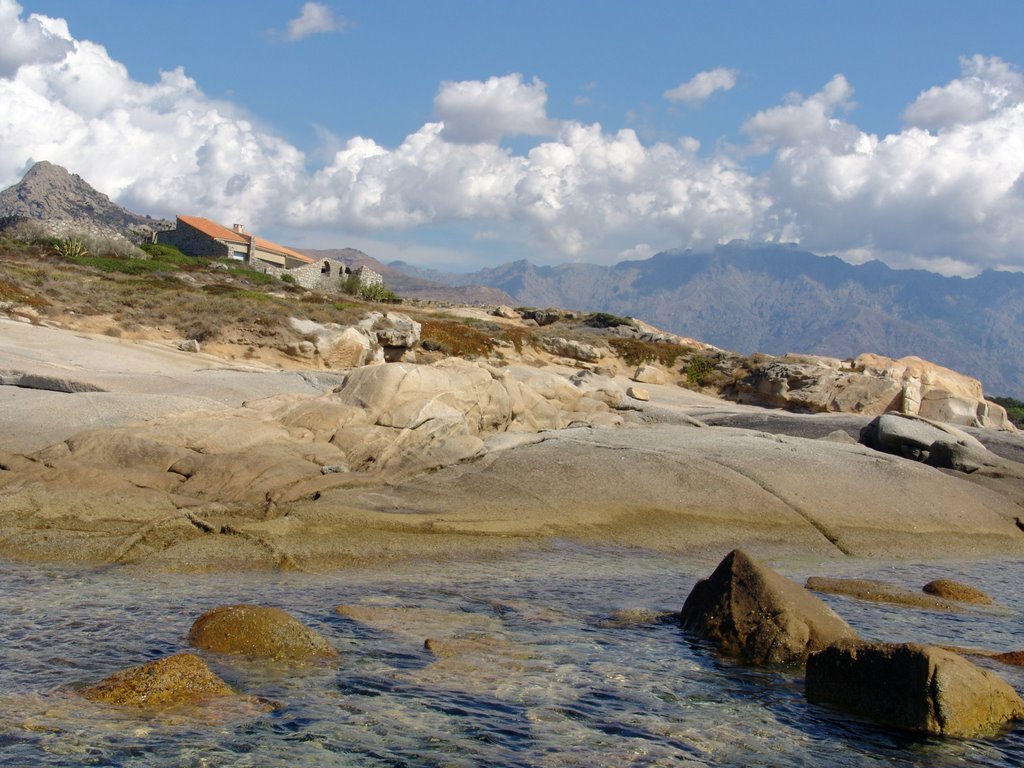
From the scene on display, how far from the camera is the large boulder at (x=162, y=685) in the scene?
607cm

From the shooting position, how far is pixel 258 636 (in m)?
7.28

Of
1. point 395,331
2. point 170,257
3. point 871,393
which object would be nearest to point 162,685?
Result: point 395,331

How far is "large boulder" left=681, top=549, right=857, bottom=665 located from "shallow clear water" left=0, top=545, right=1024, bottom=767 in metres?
0.28

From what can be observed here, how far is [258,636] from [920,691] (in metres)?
4.89

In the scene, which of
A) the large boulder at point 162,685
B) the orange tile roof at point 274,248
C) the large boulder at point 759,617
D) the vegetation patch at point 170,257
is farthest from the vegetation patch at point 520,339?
the orange tile roof at point 274,248

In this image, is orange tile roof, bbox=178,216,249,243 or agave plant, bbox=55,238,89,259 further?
orange tile roof, bbox=178,216,249,243

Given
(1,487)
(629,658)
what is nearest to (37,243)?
(1,487)

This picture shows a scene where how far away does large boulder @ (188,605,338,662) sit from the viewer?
720cm

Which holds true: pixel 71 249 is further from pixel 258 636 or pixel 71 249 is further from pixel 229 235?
pixel 258 636

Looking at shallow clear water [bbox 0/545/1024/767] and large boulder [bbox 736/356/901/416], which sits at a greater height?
large boulder [bbox 736/356/901/416]

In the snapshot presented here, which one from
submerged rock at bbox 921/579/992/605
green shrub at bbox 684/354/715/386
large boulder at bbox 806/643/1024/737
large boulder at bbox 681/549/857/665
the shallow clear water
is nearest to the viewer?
the shallow clear water

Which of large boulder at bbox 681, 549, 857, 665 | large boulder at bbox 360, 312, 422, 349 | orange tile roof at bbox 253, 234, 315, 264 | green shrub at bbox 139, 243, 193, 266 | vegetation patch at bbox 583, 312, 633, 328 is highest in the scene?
orange tile roof at bbox 253, 234, 315, 264

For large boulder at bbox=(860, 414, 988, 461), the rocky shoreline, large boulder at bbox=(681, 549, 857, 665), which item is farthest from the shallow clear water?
large boulder at bbox=(860, 414, 988, 461)

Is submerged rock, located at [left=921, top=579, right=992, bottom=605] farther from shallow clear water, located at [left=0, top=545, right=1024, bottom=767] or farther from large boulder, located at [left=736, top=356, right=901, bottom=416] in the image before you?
large boulder, located at [left=736, top=356, right=901, bottom=416]
